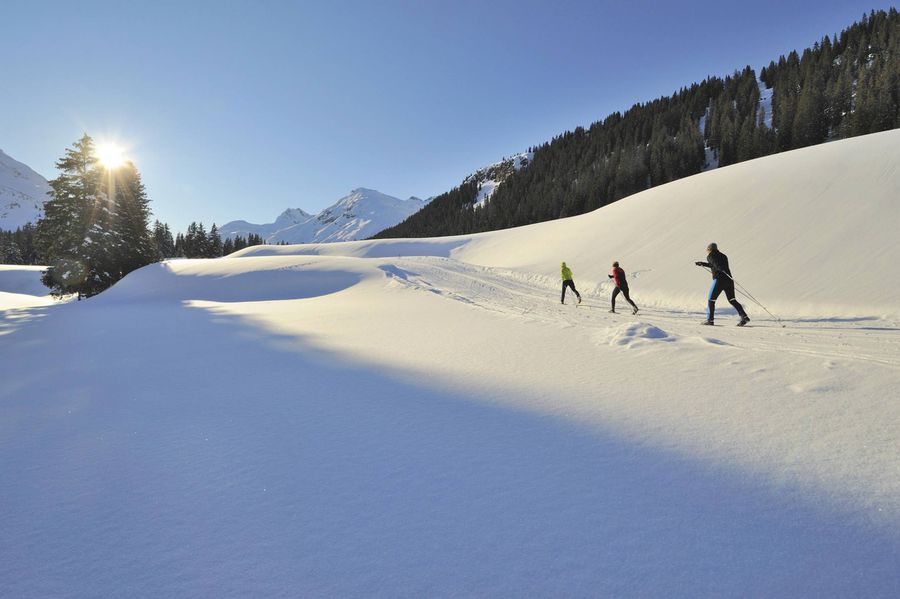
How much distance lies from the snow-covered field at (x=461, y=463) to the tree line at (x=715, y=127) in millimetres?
68174

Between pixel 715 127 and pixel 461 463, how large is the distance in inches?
3587

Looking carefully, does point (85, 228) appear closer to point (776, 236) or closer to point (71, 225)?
point (71, 225)

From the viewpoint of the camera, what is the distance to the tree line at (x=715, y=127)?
57000 mm

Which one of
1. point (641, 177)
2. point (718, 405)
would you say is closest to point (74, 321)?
point (718, 405)

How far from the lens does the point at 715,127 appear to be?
71000 millimetres

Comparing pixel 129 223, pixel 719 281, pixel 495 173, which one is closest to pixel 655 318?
pixel 719 281

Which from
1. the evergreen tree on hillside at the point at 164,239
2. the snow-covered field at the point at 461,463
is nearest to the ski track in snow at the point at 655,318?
the snow-covered field at the point at 461,463

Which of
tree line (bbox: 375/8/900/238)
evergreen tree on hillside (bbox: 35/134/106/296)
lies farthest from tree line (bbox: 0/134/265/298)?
tree line (bbox: 375/8/900/238)

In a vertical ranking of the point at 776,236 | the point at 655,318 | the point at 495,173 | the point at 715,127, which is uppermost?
the point at 495,173

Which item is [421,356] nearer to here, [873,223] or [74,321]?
[74,321]

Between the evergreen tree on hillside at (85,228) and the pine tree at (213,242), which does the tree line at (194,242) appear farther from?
the evergreen tree on hillside at (85,228)

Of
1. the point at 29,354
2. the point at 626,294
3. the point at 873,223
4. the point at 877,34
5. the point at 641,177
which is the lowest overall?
the point at 29,354

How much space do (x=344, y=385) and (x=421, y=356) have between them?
5.58ft

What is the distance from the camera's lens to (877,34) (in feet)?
245
